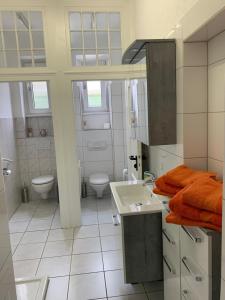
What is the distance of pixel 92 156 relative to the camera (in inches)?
178

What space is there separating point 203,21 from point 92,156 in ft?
11.3

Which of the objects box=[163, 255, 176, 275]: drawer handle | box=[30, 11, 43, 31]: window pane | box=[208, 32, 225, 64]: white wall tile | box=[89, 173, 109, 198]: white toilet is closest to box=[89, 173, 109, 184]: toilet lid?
box=[89, 173, 109, 198]: white toilet

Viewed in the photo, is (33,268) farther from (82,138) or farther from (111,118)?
(111,118)

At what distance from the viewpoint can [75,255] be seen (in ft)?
8.80

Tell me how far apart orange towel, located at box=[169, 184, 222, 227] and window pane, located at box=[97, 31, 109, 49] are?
248 centimetres

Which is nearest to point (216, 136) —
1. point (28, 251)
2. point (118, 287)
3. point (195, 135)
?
point (195, 135)

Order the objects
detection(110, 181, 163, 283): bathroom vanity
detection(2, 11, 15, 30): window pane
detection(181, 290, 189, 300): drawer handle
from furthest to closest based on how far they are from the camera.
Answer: detection(2, 11, 15, 30): window pane, detection(110, 181, 163, 283): bathroom vanity, detection(181, 290, 189, 300): drawer handle

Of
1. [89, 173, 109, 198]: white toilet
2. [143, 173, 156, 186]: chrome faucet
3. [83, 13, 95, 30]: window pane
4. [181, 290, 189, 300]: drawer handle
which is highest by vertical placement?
[83, 13, 95, 30]: window pane

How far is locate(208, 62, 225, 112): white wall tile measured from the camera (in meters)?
1.39

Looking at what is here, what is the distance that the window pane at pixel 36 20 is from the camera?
293 cm

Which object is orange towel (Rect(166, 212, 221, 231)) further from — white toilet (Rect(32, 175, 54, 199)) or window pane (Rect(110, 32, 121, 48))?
white toilet (Rect(32, 175, 54, 199))

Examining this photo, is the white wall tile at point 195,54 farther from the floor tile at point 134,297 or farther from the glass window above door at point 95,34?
the floor tile at point 134,297

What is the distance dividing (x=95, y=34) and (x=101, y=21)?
0.19 meters

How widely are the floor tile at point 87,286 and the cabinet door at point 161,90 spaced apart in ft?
4.54
